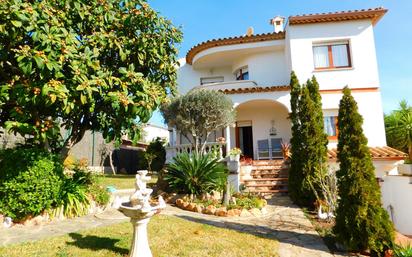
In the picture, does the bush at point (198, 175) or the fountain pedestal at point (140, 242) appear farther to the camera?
the bush at point (198, 175)

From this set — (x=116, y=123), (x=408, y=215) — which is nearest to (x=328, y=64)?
(x=408, y=215)

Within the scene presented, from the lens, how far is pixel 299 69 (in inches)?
640

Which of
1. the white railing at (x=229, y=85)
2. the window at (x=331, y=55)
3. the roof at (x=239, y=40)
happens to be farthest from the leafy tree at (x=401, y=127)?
the white railing at (x=229, y=85)

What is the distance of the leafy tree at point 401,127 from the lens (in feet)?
53.3

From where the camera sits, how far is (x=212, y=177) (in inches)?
416

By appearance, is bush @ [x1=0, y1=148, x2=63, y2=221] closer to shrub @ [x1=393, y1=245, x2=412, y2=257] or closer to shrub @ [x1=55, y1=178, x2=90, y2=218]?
shrub @ [x1=55, y1=178, x2=90, y2=218]

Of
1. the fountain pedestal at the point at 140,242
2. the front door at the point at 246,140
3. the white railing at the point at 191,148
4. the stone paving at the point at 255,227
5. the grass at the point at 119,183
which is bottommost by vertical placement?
the stone paving at the point at 255,227

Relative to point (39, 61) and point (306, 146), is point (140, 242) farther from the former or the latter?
point (306, 146)

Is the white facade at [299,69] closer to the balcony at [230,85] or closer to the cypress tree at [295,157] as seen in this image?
the balcony at [230,85]

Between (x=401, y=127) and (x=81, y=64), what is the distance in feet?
60.5

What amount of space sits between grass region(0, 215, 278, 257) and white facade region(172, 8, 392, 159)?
28.1 ft

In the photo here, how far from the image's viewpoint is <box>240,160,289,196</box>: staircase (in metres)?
12.4

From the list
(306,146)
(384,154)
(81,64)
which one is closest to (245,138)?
(306,146)

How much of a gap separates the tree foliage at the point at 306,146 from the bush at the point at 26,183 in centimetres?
851
